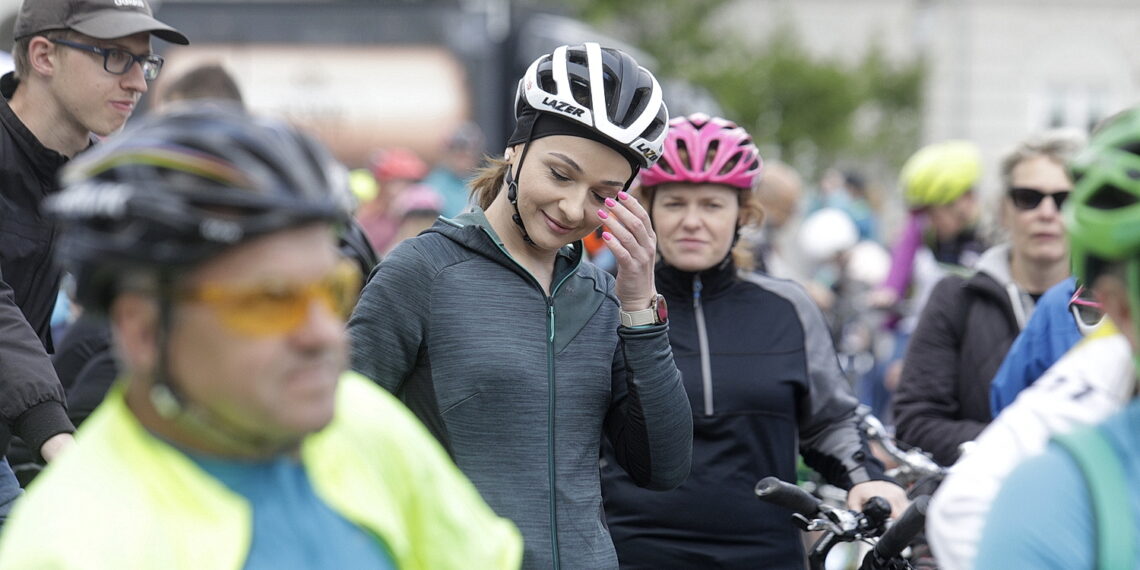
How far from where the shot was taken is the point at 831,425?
180 inches

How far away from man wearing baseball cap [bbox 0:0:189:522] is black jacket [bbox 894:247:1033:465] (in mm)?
2937

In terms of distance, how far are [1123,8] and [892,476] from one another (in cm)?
3187

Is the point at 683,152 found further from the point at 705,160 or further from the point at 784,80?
the point at 784,80

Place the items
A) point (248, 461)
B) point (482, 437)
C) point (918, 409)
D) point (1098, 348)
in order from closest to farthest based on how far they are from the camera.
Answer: point (248, 461)
point (1098, 348)
point (482, 437)
point (918, 409)

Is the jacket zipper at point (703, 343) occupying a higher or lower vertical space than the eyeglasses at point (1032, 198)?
lower

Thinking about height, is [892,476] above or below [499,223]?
below

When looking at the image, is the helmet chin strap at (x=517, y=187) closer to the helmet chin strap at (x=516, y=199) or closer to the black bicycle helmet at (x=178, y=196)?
the helmet chin strap at (x=516, y=199)

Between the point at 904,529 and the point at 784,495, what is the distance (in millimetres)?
472

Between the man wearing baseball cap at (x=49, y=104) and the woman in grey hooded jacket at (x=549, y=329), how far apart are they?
1.33 meters

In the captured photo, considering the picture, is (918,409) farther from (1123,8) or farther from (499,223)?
(1123,8)

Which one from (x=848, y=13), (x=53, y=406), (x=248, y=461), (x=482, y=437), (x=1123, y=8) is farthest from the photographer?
(x=848, y=13)

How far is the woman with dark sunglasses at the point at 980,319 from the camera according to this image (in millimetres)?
5289

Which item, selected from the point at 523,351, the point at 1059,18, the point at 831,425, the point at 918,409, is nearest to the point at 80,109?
the point at 523,351

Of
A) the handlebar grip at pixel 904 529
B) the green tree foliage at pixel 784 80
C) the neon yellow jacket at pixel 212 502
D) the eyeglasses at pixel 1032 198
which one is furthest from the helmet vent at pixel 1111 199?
the green tree foliage at pixel 784 80
